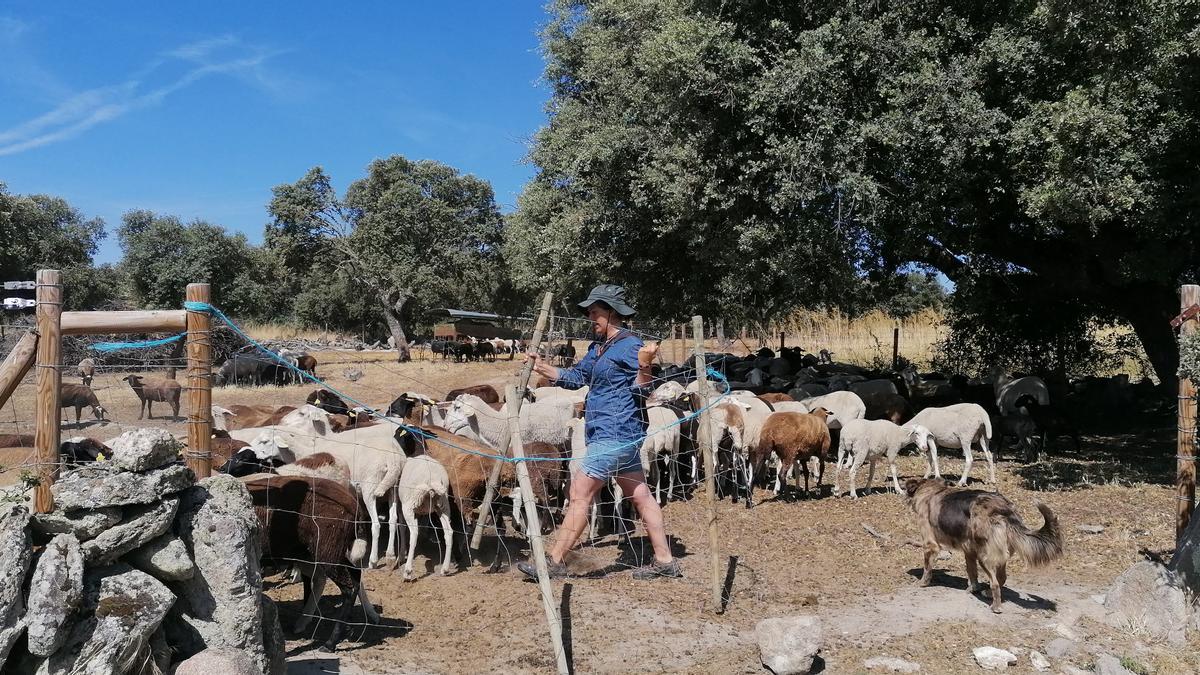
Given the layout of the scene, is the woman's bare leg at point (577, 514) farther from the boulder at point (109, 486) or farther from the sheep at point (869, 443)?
the sheep at point (869, 443)

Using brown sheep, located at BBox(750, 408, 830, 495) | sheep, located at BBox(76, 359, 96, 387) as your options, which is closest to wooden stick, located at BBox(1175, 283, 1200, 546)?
brown sheep, located at BBox(750, 408, 830, 495)

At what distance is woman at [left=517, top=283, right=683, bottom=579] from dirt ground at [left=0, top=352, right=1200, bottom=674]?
1.87 feet

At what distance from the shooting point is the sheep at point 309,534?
633cm

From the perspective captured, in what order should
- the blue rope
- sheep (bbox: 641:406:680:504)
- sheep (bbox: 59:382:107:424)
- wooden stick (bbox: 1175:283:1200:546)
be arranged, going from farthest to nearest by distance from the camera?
1. sheep (bbox: 59:382:107:424)
2. sheep (bbox: 641:406:680:504)
3. wooden stick (bbox: 1175:283:1200:546)
4. the blue rope

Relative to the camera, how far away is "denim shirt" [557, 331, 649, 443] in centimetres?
657

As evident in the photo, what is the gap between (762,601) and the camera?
6879mm

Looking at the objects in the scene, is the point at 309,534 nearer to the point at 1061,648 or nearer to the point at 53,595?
the point at 53,595

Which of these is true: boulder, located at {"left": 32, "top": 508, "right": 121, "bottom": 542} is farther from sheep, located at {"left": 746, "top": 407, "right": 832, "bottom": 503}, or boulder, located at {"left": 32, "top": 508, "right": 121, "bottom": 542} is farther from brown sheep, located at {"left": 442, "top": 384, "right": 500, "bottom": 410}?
brown sheep, located at {"left": 442, "top": 384, "right": 500, "bottom": 410}

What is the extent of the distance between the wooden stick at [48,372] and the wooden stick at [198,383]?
2.28 ft

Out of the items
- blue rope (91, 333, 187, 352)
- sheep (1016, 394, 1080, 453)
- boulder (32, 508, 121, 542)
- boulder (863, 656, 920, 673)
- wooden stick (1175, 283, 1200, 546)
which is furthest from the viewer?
sheep (1016, 394, 1080, 453)

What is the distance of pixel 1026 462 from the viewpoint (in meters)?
13.3

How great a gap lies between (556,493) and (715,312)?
11162mm

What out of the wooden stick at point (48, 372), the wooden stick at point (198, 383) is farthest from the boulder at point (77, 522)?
the wooden stick at point (198, 383)

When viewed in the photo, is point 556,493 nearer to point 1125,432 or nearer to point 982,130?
point 982,130
